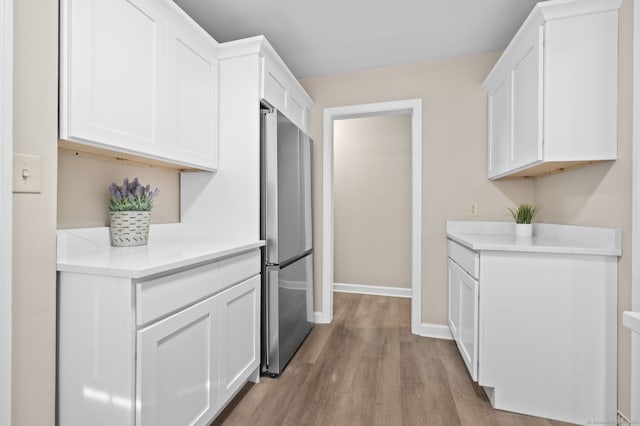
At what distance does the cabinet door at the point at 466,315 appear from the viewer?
171 cm

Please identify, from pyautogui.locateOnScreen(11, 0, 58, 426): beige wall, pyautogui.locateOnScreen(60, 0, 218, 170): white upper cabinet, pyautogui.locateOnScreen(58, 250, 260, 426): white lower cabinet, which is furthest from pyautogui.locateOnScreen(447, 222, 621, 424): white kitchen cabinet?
pyautogui.locateOnScreen(11, 0, 58, 426): beige wall

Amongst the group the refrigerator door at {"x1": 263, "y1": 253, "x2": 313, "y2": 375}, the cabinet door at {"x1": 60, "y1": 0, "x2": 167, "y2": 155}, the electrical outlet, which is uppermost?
the cabinet door at {"x1": 60, "y1": 0, "x2": 167, "y2": 155}

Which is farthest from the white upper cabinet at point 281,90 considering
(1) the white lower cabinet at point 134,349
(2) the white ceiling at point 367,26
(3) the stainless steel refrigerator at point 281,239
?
(1) the white lower cabinet at point 134,349

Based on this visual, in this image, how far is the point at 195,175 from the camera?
2020mm

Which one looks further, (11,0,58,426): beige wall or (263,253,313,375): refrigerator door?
(263,253,313,375): refrigerator door

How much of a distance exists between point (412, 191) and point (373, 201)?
1164 mm

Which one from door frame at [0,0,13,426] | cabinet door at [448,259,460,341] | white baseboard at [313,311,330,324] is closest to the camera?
door frame at [0,0,13,426]

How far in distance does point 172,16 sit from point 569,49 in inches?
81.1

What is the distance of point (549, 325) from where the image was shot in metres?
1.54

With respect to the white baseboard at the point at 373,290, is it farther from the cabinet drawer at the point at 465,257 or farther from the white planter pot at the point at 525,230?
the white planter pot at the point at 525,230

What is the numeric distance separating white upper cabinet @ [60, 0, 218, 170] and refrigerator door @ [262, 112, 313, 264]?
14.5 inches

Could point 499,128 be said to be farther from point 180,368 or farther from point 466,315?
point 180,368

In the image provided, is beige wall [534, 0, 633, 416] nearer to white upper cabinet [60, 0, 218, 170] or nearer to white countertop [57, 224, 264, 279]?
white countertop [57, 224, 264, 279]

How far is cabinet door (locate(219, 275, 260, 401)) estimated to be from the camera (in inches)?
58.0
